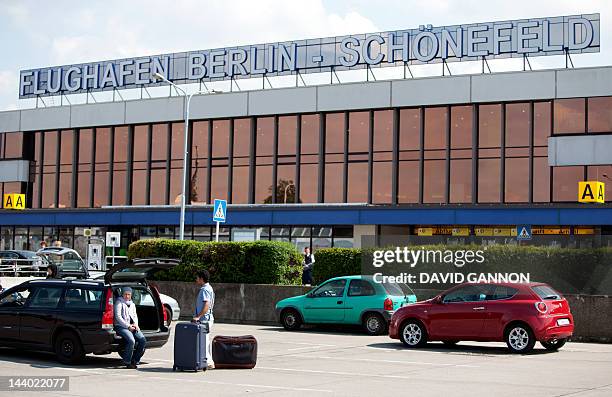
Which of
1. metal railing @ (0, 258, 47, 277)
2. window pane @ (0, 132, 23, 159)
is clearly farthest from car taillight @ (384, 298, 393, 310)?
window pane @ (0, 132, 23, 159)

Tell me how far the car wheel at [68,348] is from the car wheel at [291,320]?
32.4 feet

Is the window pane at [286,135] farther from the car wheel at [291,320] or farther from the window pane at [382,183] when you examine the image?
the car wheel at [291,320]

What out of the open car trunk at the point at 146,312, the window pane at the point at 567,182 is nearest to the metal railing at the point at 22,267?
the open car trunk at the point at 146,312

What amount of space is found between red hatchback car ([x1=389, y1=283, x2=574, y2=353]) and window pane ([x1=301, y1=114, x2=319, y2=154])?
26.0m

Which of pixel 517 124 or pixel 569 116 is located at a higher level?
pixel 569 116

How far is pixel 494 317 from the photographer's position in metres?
19.1

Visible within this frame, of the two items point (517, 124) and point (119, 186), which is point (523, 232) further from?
point (119, 186)

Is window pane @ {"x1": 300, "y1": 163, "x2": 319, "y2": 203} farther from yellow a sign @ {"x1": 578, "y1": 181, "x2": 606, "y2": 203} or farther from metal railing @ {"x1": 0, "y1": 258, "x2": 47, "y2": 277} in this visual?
metal railing @ {"x1": 0, "y1": 258, "x2": 47, "y2": 277}

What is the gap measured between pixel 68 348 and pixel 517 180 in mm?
28993

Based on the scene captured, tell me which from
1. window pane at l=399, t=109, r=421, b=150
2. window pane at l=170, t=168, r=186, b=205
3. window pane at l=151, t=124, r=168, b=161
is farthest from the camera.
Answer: window pane at l=151, t=124, r=168, b=161

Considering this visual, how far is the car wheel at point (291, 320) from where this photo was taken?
24.8 metres

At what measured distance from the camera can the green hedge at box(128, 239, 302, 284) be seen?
2817 cm

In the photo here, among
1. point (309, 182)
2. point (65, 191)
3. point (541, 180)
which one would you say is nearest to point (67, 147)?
point (65, 191)

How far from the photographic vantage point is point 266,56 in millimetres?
47312
